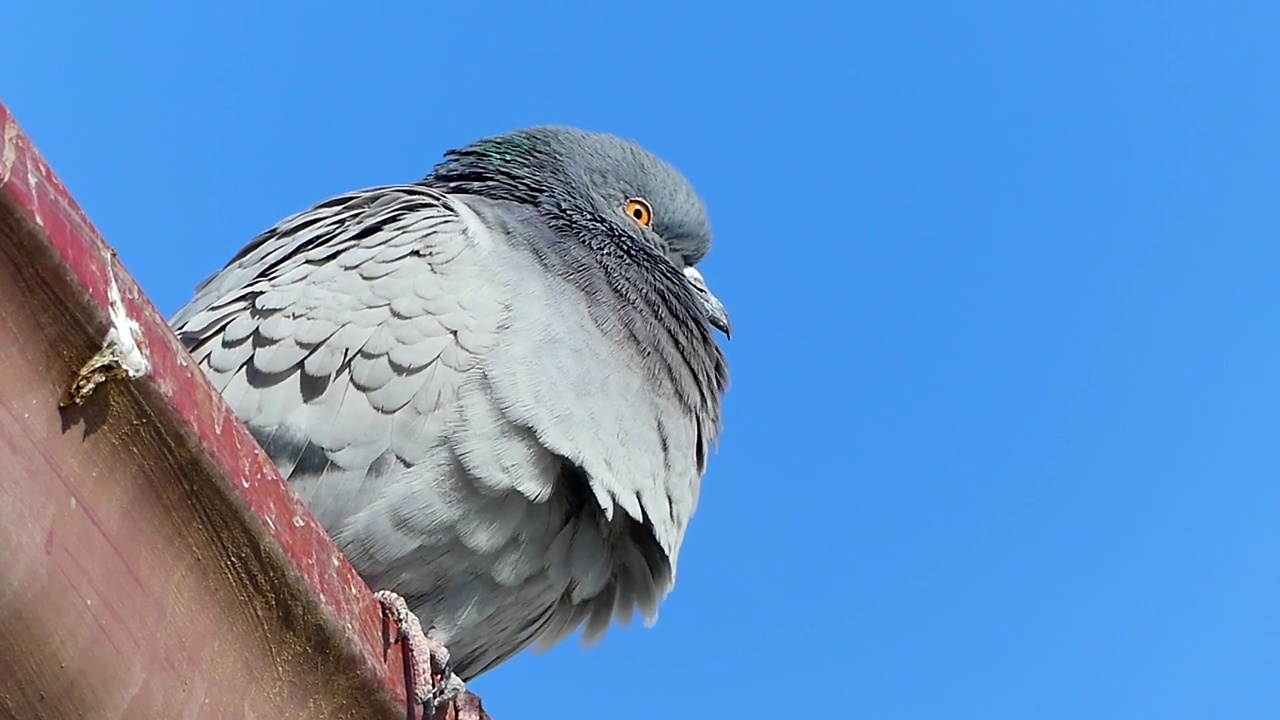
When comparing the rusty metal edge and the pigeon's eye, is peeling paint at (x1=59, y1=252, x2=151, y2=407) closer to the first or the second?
the rusty metal edge

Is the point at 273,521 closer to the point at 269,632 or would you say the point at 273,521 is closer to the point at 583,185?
the point at 269,632

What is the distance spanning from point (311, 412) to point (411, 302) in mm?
450

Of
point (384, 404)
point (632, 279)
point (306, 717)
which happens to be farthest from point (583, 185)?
point (306, 717)

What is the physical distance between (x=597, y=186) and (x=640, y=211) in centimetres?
26

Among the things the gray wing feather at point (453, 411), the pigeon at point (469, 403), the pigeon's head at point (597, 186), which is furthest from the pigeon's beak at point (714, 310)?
the gray wing feather at point (453, 411)

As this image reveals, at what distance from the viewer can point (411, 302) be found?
14.8ft

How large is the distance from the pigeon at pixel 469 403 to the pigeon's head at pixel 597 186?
416mm

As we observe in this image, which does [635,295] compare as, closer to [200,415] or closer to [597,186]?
[597,186]

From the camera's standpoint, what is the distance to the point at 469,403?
432 cm

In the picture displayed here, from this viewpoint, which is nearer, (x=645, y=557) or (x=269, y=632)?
(x=269, y=632)

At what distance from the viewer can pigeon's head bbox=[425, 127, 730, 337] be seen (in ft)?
19.3

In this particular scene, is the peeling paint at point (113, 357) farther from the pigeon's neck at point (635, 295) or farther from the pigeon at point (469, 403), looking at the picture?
the pigeon's neck at point (635, 295)

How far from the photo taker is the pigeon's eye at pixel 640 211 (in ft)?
20.9

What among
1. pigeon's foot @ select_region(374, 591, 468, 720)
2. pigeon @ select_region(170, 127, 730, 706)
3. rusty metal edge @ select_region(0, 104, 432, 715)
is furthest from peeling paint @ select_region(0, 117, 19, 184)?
pigeon @ select_region(170, 127, 730, 706)
